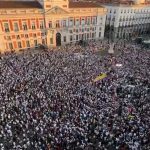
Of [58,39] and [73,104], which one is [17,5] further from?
[73,104]

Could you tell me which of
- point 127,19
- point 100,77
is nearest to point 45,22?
point 100,77

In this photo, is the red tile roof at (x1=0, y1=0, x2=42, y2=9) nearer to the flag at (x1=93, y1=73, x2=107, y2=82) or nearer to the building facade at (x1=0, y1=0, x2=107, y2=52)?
the building facade at (x1=0, y1=0, x2=107, y2=52)

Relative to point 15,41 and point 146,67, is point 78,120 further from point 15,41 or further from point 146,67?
point 15,41

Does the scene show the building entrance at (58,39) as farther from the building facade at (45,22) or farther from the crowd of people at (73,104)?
the crowd of people at (73,104)

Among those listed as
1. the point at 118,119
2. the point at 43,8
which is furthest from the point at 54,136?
the point at 43,8

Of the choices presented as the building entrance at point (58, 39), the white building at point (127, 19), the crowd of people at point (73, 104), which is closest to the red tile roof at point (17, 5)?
the building entrance at point (58, 39)

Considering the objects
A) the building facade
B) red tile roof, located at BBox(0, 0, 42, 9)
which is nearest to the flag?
the building facade
